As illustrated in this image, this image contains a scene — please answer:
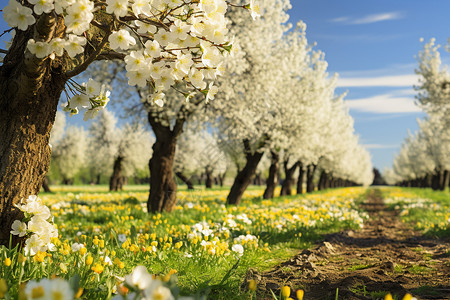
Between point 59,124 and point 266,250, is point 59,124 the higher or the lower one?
the higher one

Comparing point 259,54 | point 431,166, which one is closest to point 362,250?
point 259,54

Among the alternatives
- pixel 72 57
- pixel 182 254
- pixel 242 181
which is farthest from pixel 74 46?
pixel 242 181

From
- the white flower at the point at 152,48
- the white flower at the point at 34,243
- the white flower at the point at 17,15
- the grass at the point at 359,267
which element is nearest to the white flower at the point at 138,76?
the white flower at the point at 152,48

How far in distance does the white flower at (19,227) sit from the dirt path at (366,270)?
2.33m

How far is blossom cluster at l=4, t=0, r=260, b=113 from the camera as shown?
258 centimetres

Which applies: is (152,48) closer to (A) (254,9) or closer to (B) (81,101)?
(A) (254,9)

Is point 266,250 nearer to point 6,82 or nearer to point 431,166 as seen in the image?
point 6,82

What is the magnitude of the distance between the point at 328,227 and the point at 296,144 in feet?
39.2

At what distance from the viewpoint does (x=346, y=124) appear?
40.5 meters

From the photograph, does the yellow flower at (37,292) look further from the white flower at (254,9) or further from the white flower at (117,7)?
the white flower at (254,9)

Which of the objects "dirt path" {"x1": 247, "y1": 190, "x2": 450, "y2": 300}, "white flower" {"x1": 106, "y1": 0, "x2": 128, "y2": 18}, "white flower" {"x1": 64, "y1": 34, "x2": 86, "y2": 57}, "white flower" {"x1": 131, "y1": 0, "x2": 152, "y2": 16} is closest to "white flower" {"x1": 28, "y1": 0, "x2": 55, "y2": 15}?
"white flower" {"x1": 64, "y1": 34, "x2": 86, "y2": 57}

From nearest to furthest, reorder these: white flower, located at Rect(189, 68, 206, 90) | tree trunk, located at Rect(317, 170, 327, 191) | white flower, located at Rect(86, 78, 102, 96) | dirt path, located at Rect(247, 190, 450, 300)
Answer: white flower, located at Rect(189, 68, 206, 90)
white flower, located at Rect(86, 78, 102, 96)
dirt path, located at Rect(247, 190, 450, 300)
tree trunk, located at Rect(317, 170, 327, 191)

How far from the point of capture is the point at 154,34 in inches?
120

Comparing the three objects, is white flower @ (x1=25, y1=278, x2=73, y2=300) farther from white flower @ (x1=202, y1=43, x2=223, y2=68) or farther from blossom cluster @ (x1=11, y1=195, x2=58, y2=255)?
blossom cluster @ (x1=11, y1=195, x2=58, y2=255)
